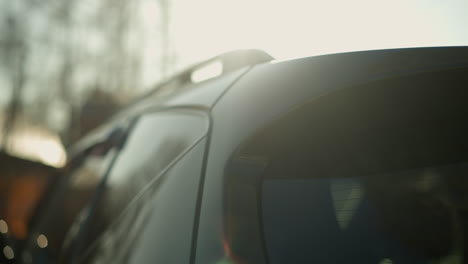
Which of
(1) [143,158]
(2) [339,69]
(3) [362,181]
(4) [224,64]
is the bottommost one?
(1) [143,158]

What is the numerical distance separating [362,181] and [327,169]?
3.7 inches

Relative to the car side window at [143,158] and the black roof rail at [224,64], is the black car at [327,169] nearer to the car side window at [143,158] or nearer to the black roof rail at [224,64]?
the car side window at [143,158]

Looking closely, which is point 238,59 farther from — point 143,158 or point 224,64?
Answer: point 143,158

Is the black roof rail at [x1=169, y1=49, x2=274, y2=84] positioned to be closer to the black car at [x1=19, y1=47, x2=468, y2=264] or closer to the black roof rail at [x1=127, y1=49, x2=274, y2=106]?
→ the black roof rail at [x1=127, y1=49, x2=274, y2=106]

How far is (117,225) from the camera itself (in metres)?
2.29

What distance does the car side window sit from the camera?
1975 millimetres

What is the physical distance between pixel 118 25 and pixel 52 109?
6414mm

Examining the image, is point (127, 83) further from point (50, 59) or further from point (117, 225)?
point (117, 225)

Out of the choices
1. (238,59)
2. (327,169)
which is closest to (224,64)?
(238,59)

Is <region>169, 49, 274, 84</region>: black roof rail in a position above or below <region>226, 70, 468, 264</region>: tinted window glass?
above

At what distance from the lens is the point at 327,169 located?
1555 millimetres

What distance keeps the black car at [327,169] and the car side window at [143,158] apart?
76 mm

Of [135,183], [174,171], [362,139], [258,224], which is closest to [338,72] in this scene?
[362,139]

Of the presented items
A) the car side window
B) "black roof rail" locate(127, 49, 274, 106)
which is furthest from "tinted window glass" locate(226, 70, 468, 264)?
"black roof rail" locate(127, 49, 274, 106)
